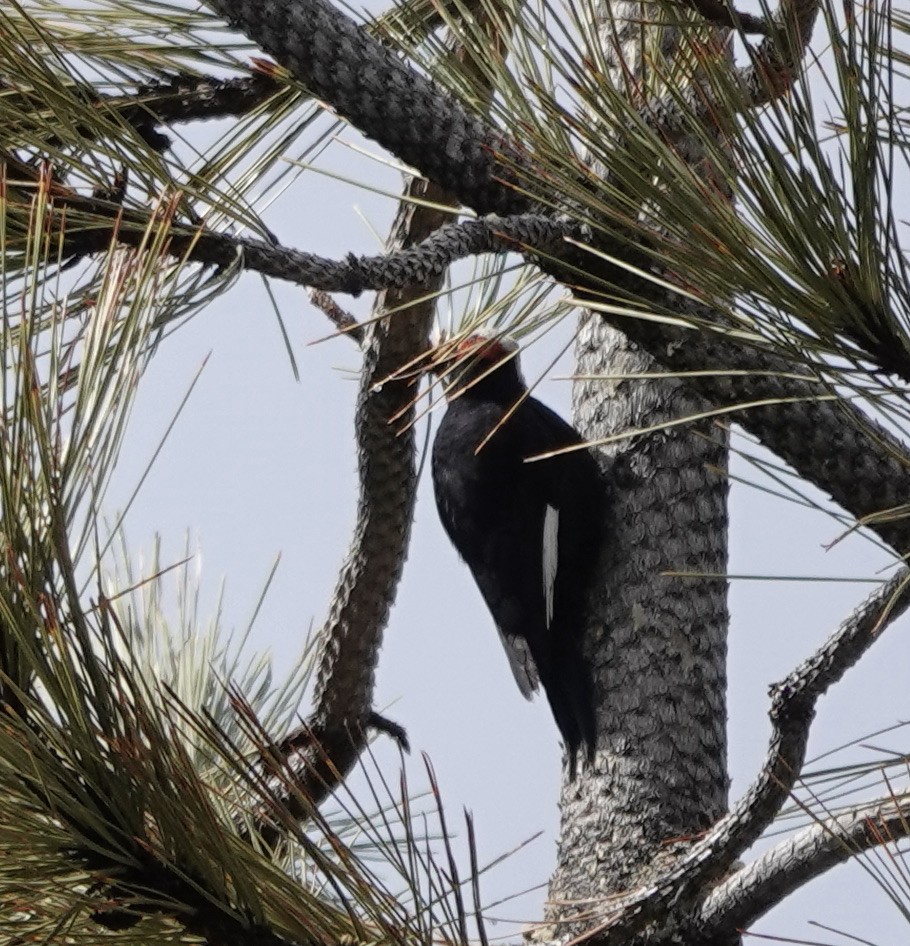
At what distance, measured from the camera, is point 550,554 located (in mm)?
2518

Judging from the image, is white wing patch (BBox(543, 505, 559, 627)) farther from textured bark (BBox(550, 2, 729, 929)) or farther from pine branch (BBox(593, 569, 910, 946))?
pine branch (BBox(593, 569, 910, 946))

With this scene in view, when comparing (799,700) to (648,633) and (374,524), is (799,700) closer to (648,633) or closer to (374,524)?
(648,633)

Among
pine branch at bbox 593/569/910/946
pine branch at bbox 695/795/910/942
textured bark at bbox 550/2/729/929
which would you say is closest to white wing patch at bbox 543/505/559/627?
textured bark at bbox 550/2/729/929

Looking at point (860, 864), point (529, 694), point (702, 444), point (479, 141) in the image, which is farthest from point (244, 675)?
point (860, 864)

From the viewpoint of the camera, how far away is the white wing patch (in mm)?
2482

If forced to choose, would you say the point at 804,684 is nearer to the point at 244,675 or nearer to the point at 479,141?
the point at 479,141

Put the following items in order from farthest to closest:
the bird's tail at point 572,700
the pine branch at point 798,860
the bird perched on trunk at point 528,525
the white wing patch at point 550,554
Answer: the white wing patch at point 550,554, the bird perched on trunk at point 528,525, the bird's tail at point 572,700, the pine branch at point 798,860

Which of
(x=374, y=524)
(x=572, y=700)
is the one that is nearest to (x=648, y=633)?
(x=572, y=700)

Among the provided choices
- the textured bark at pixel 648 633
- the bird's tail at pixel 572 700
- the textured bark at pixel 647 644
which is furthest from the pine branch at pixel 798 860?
the bird's tail at pixel 572 700

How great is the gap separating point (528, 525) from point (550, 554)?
10.3 inches

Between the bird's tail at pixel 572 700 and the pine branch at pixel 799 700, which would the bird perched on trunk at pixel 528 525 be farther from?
the pine branch at pixel 799 700

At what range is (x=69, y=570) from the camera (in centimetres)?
101

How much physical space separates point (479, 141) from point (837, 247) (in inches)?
18.9

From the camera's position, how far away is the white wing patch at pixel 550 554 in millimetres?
2482
